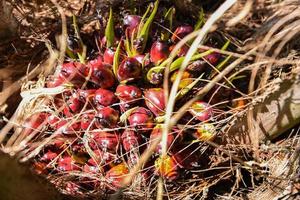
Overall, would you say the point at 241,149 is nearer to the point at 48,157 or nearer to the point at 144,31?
the point at 144,31

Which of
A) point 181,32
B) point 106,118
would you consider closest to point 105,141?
point 106,118

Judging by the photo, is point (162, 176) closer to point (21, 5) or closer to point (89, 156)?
point (89, 156)

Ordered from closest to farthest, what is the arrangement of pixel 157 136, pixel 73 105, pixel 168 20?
1. pixel 157 136
2. pixel 73 105
3. pixel 168 20

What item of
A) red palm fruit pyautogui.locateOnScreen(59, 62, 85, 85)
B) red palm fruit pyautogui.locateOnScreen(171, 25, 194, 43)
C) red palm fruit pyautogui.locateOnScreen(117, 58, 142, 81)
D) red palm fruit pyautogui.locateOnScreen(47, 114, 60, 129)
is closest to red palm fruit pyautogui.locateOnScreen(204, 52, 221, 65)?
red palm fruit pyautogui.locateOnScreen(171, 25, 194, 43)

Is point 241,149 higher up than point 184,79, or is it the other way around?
point 184,79

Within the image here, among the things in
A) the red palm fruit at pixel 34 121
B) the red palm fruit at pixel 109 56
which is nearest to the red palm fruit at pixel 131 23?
the red palm fruit at pixel 109 56

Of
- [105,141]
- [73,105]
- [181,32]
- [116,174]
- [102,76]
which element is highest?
[181,32]
